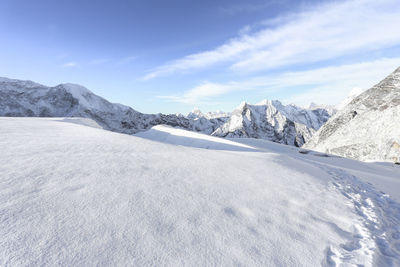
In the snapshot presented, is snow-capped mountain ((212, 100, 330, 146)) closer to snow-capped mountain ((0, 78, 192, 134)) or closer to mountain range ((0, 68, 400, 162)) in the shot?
mountain range ((0, 68, 400, 162))

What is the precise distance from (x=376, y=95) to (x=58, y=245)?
3167 cm

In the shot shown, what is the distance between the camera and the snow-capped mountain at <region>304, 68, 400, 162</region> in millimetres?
17266

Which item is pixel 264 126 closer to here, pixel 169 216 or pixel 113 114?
pixel 113 114

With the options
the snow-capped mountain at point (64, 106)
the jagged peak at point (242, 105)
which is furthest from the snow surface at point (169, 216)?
the jagged peak at point (242, 105)

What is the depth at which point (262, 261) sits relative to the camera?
2266 millimetres

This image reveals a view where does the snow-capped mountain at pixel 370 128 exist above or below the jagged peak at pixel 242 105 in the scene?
below

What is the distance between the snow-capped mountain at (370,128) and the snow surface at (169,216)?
55.7ft

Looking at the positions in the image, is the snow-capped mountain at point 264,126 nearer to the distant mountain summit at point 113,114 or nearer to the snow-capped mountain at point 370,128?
the distant mountain summit at point 113,114

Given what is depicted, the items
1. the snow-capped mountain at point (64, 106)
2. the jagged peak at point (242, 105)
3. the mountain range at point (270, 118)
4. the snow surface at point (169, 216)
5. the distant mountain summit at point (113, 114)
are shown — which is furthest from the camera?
the jagged peak at point (242, 105)

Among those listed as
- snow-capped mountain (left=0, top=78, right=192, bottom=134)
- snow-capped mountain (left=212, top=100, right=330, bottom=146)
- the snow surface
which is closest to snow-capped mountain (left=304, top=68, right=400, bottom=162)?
the snow surface

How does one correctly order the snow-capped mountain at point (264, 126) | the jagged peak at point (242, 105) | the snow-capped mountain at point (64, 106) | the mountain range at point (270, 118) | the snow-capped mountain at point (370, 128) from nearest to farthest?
the snow-capped mountain at point (370, 128)
the mountain range at point (270, 118)
the snow-capped mountain at point (64, 106)
the snow-capped mountain at point (264, 126)
the jagged peak at point (242, 105)

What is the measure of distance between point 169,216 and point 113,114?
131 meters

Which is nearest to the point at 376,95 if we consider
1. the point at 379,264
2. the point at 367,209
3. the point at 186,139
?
the point at 186,139

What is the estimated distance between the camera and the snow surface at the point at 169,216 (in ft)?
6.94
